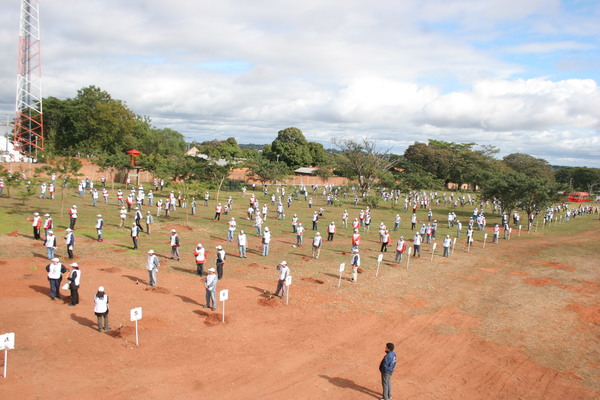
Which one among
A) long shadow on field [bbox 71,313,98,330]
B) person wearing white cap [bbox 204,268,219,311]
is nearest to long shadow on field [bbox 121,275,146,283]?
person wearing white cap [bbox 204,268,219,311]

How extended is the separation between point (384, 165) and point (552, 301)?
45515 mm

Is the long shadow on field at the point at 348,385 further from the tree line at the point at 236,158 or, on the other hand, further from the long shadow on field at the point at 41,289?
the tree line at the point at 236,158

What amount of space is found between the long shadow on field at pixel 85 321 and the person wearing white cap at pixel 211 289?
11.2 feet

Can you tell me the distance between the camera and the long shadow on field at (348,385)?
10117 millimetres

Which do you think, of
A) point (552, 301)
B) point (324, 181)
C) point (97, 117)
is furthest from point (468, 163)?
point (552, 301)

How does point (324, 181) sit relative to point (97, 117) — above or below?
below

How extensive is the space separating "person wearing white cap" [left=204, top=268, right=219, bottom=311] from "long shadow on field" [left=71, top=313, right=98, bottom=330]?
3424mm

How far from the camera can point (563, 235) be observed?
4016 centimetres

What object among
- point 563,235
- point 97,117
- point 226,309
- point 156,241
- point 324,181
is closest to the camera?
point 226,309

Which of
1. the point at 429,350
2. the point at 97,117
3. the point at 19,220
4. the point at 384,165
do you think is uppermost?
the point at 97,117

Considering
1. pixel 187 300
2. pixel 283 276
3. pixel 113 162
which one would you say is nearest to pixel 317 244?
pixel 283 276

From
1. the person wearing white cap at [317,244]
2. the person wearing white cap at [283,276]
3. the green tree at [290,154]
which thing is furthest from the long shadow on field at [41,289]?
the green tree at [290,154]

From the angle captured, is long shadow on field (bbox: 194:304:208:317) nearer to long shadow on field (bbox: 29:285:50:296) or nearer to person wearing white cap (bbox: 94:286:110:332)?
person wearing white cap (bbox: 94:286:110:332)

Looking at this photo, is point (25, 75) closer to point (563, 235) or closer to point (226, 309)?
point (226, 309)
